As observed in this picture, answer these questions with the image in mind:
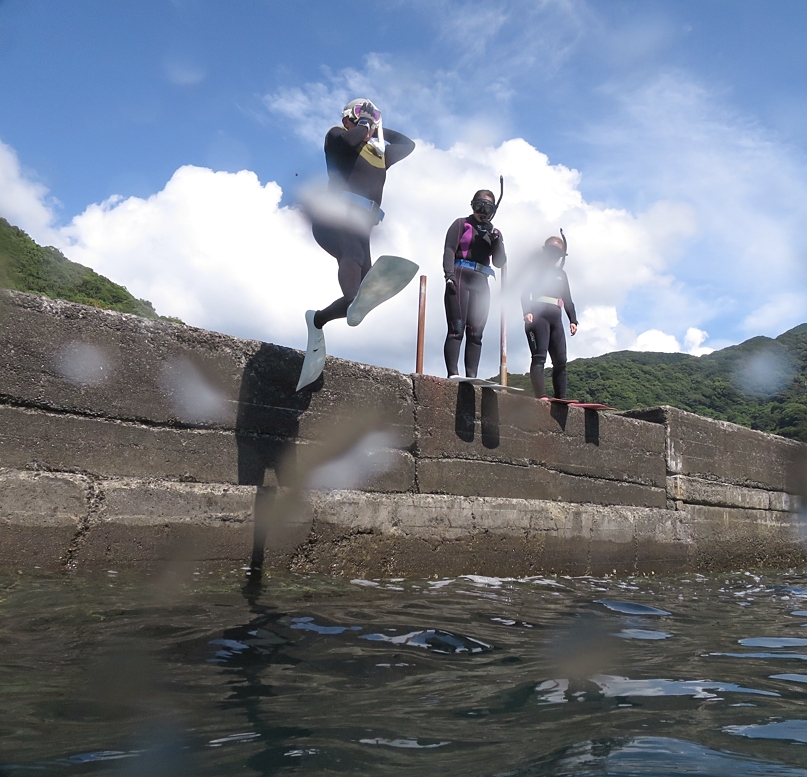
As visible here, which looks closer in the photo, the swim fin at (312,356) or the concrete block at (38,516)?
the concrete block at (38,516)

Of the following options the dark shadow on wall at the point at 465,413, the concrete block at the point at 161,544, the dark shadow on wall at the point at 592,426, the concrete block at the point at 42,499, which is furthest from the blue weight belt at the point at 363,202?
the dark shadow on wall at the point at 592,426

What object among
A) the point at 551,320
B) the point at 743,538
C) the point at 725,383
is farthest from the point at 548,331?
the point at 725,383

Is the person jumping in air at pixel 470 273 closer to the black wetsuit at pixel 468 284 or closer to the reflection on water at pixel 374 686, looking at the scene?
the black wetsuit at pixel 468 284

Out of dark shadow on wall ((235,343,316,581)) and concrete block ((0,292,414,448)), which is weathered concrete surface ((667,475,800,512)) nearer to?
concrete block ((0,292,414,448))

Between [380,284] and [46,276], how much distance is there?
3.49 meters

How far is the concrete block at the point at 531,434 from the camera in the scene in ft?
17.2

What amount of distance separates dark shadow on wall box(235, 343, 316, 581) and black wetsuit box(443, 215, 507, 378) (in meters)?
1.57

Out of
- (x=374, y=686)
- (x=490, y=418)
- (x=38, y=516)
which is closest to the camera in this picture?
(x=374, y=686)

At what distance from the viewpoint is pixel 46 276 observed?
20.1 feet

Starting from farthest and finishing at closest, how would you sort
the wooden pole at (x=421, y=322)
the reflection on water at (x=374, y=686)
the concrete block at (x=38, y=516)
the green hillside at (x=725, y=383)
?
the green hillside at (x=725, y=383)
the wooden pole at (x=421, y=322)
the concrete block at (x=38, y=516)
the reflection on water at (x=374, y=686)

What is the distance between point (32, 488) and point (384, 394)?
229 centimetres

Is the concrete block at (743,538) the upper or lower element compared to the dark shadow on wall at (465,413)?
lower

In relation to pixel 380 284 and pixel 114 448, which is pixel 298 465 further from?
pixel 380 284

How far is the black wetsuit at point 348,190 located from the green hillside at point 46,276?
5.26 feet
